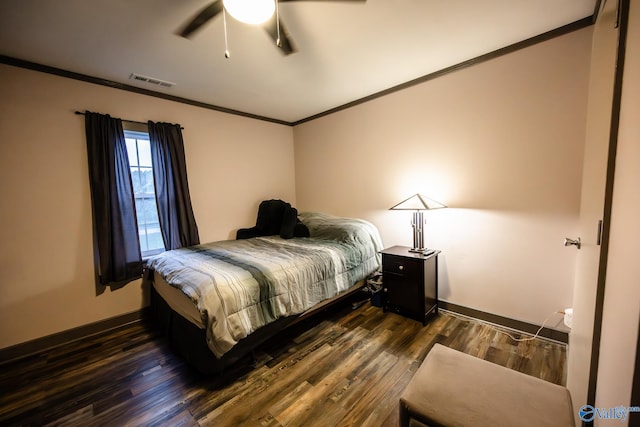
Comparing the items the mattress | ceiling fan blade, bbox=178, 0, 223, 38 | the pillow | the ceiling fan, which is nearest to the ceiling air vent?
the ceiling fan

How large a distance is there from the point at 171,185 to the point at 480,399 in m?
3.38

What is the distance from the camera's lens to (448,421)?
0.94m

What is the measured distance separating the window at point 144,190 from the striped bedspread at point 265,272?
52 centimetres

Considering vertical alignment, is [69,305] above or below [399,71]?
below

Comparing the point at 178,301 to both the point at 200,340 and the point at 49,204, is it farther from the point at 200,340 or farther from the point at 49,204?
the point at 49,204

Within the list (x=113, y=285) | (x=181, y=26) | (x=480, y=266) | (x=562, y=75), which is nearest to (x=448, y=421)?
→ (x=480, y=266)

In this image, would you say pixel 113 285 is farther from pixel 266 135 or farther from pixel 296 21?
pixel 296 21

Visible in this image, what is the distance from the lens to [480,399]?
1.01 m

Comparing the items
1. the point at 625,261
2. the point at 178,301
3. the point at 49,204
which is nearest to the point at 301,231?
the point at 178,301

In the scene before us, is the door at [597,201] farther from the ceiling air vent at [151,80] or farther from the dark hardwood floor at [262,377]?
the ceiling air vent at [151,80]

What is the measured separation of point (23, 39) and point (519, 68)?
161 inches

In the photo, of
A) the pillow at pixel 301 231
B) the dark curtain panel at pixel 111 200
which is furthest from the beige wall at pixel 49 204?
the pillow at pixel 301 231

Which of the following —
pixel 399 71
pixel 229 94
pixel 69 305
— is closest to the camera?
pixel 69 305

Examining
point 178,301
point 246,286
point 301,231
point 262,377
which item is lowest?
point 262,377
